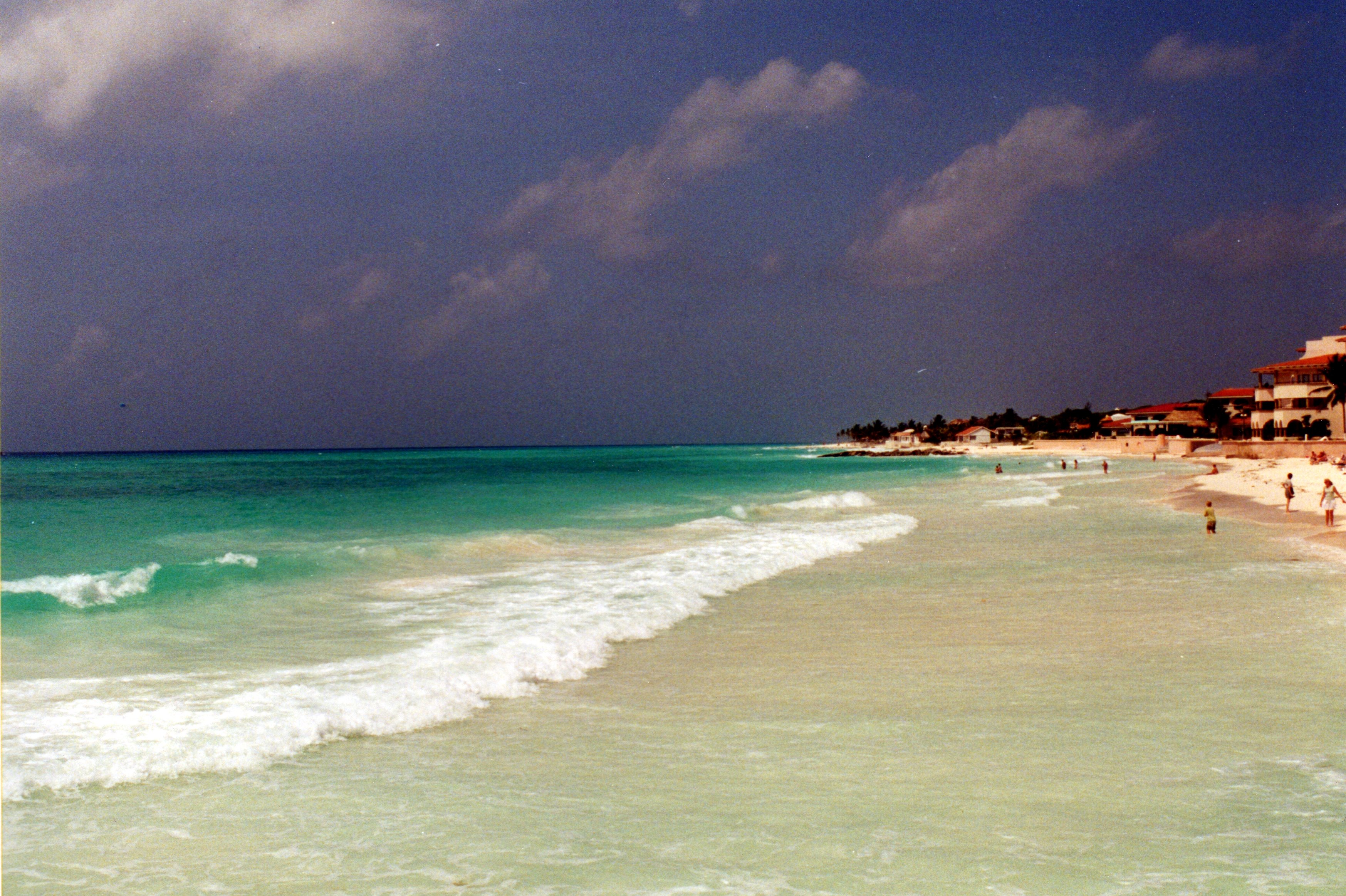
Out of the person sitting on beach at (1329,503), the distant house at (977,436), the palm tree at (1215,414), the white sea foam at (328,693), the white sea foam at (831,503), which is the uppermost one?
the palm tree at (1215,414)

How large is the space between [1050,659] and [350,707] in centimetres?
740

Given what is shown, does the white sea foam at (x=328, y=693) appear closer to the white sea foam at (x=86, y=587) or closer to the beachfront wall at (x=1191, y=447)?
the white sea foam at (x=86, y=587)

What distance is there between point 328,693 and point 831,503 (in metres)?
32.6

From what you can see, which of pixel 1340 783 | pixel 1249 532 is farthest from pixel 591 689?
pixel 1249 532

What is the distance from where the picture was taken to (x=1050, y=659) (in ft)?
33.8

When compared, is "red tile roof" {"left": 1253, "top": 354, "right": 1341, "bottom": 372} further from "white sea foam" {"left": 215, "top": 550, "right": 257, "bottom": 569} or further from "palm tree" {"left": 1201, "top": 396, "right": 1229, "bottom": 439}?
"white sea foam" {"left": 215, "top": 550, "right": 257, "bottom": 569}

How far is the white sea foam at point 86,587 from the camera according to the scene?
1667 cm

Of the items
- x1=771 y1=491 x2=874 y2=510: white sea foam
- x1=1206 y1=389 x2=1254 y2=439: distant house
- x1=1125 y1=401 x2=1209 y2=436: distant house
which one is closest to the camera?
x1=771 y1=491 x2=874 y2=510: white sea foam

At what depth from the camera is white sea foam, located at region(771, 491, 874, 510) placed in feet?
126

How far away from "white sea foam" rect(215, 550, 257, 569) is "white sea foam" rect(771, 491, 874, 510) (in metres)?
21.8

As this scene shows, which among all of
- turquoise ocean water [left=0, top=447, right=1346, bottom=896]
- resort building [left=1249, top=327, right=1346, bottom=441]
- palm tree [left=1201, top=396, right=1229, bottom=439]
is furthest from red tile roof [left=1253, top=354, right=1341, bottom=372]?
turquoise ocean water [left=0, top=447, right=1346, bottom=896]

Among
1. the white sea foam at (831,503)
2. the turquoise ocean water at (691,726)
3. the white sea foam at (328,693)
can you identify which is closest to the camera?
the turquoise ocean water at (691,726)

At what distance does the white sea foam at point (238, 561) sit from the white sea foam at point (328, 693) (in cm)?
707

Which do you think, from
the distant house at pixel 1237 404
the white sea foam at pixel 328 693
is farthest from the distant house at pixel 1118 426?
the white sea foam at pixel 328 693
